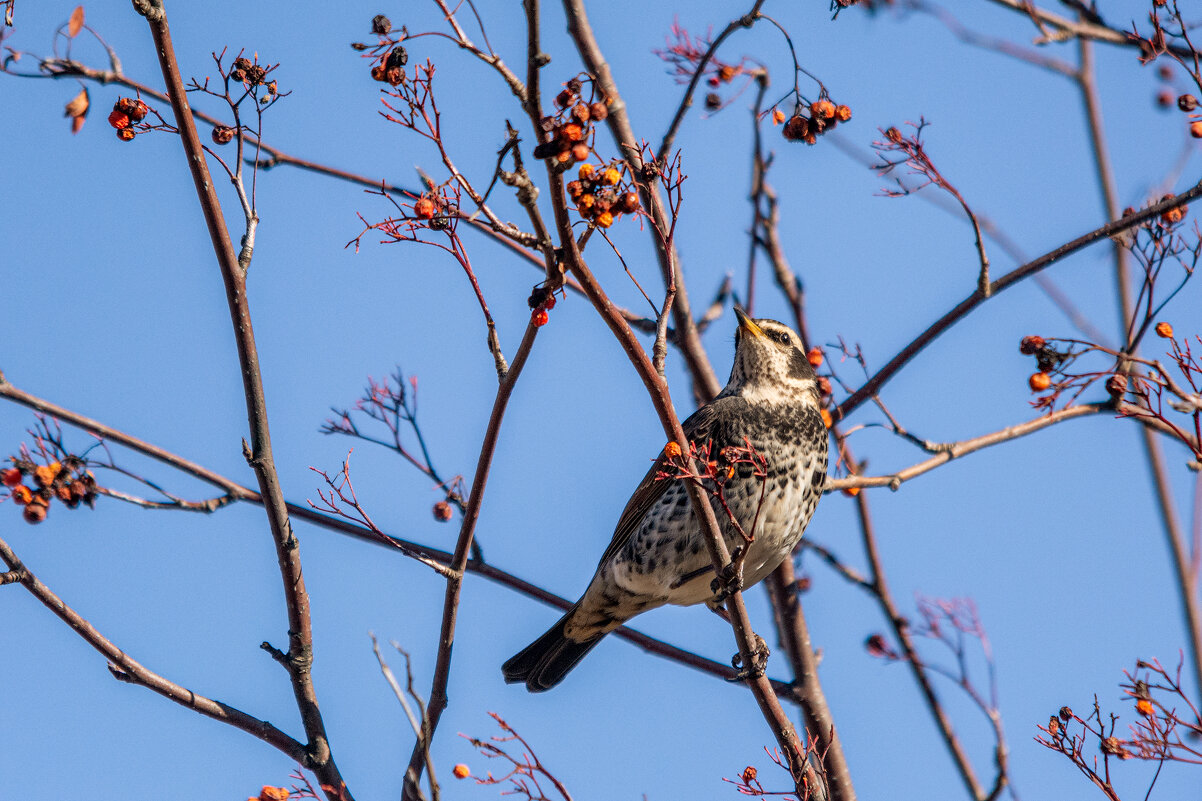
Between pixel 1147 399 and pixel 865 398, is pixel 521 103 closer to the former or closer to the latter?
pixel 1147 399

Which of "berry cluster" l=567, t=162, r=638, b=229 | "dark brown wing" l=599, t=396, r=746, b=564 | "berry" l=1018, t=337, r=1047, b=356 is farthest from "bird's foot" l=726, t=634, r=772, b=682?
"berry cluster" l=567, t=162, r=638, b=229

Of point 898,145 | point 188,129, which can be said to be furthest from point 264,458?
point 898,145

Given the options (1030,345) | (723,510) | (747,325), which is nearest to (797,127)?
(1030,345)

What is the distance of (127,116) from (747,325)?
327cm

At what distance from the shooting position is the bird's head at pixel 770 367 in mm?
5578

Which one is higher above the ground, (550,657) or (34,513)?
(550,657)

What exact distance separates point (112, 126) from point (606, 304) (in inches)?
64.7

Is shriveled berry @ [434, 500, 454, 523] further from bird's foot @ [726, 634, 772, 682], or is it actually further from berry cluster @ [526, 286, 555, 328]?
berry cluster @ [526, 286, 555, 328]

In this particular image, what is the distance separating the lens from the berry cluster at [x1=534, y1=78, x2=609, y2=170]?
2305mm

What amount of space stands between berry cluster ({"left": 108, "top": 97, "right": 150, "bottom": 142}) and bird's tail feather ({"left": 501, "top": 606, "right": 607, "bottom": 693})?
10.9 feet

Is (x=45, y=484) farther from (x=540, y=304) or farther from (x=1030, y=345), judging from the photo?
(x=1030, y=345)

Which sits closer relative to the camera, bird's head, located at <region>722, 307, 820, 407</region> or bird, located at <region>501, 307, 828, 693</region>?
bird, located at <region>501, 307, 828, 693</region>

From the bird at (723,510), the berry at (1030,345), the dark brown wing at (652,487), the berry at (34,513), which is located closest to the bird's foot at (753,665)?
the bird at (723,510)

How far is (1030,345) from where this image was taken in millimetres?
3855
